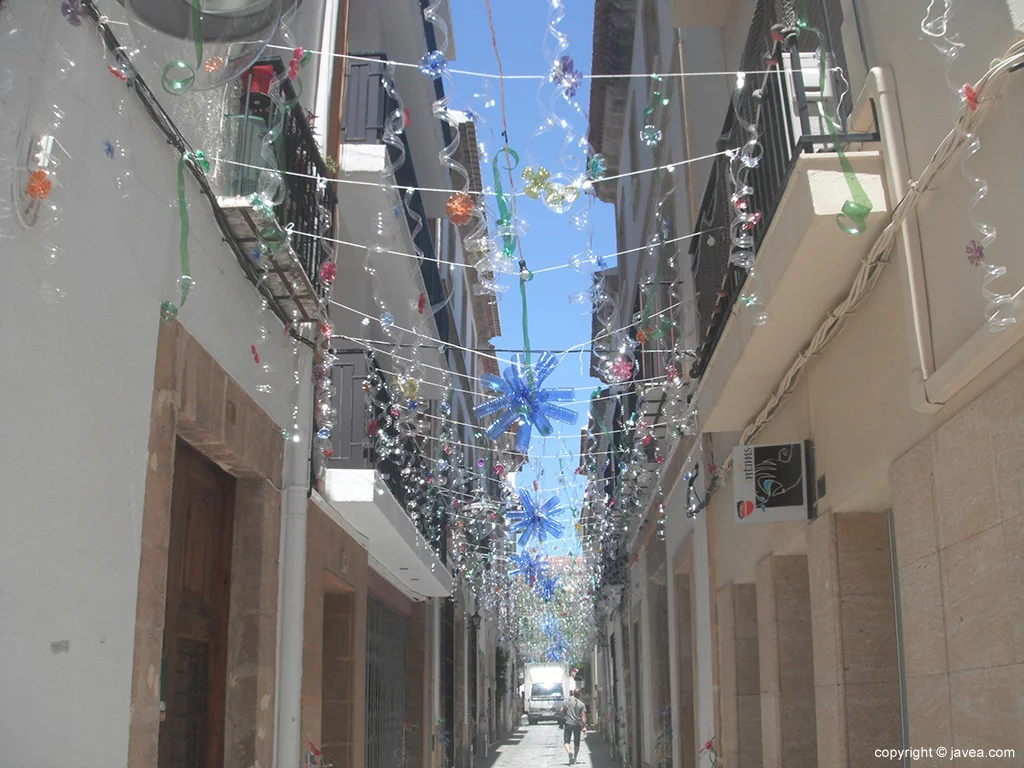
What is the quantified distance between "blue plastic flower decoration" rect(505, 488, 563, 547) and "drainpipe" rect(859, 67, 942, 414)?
1066cm

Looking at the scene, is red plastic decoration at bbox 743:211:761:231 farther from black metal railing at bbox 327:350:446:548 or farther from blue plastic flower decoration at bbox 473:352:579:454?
black metal railing at bbox 327:350:446:548

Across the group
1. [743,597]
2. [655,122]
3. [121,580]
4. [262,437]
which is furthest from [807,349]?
[655,122]

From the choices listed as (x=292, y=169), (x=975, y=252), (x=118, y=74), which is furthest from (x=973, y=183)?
(x=292, y=169)

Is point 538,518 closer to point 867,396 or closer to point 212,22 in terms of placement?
point 867,396

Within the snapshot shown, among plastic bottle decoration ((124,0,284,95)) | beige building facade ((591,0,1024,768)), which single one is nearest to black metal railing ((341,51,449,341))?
beige building facade ((591,0,1024,768))

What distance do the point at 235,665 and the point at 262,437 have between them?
1.40 m

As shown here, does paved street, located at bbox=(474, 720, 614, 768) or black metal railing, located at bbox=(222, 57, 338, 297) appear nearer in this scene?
black metal railing, located at bbox=(222, 57, 338, 297)

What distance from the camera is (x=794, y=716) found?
647 cm

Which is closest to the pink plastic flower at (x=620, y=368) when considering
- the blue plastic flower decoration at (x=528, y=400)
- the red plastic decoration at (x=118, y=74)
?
the blue plastic flower decoration at (x=528, y=400)

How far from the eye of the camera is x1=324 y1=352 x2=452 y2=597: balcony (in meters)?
8.43

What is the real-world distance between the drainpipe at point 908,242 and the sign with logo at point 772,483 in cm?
211

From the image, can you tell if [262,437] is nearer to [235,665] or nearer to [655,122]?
[235,665]

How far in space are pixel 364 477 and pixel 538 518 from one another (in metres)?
6.90

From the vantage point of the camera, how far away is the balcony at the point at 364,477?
843 cm
